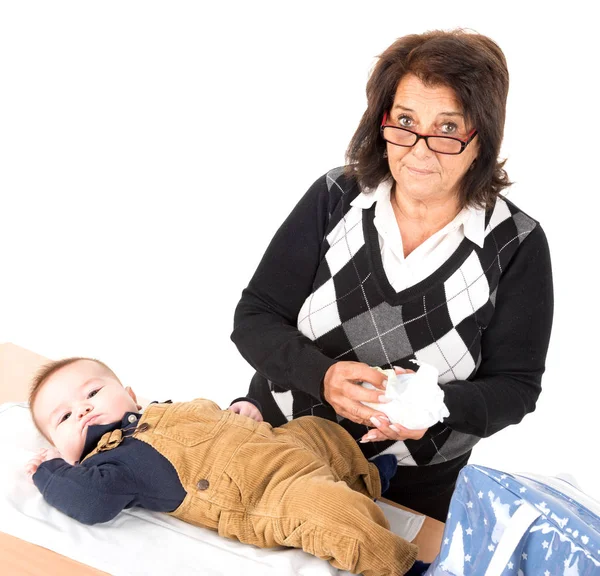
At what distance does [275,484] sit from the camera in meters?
2.00

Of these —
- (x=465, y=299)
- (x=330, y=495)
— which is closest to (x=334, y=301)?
(x=465, y=299)

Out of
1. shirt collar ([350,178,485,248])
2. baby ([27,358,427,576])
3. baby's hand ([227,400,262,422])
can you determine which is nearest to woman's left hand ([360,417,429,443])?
baby ([27,358,427,576])

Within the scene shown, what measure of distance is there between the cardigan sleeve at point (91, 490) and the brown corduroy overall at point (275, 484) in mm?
124

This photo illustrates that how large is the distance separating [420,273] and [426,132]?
1.23ft

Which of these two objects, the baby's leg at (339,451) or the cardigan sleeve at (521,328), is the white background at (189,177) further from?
the baby's leg at (339,451)

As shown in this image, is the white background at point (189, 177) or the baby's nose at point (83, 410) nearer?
the baby's nose at point (83, 410)

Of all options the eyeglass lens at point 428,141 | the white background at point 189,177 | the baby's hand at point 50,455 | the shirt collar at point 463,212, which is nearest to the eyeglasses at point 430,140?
the eyeglass lens at point 428,141

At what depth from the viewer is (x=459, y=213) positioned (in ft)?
7.92

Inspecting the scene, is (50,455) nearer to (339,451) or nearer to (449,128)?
(339,451)

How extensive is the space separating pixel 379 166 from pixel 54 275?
2554 mm

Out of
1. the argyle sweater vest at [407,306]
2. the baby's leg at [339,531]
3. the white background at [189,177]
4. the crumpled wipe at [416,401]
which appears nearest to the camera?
the baby's leg at [339,531]

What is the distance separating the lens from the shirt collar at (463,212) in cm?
236

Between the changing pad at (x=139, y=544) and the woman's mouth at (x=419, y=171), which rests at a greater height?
the woman's mouth at (x=419, y=171)

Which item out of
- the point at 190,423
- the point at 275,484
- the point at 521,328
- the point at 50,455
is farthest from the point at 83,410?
the point at 521,328
